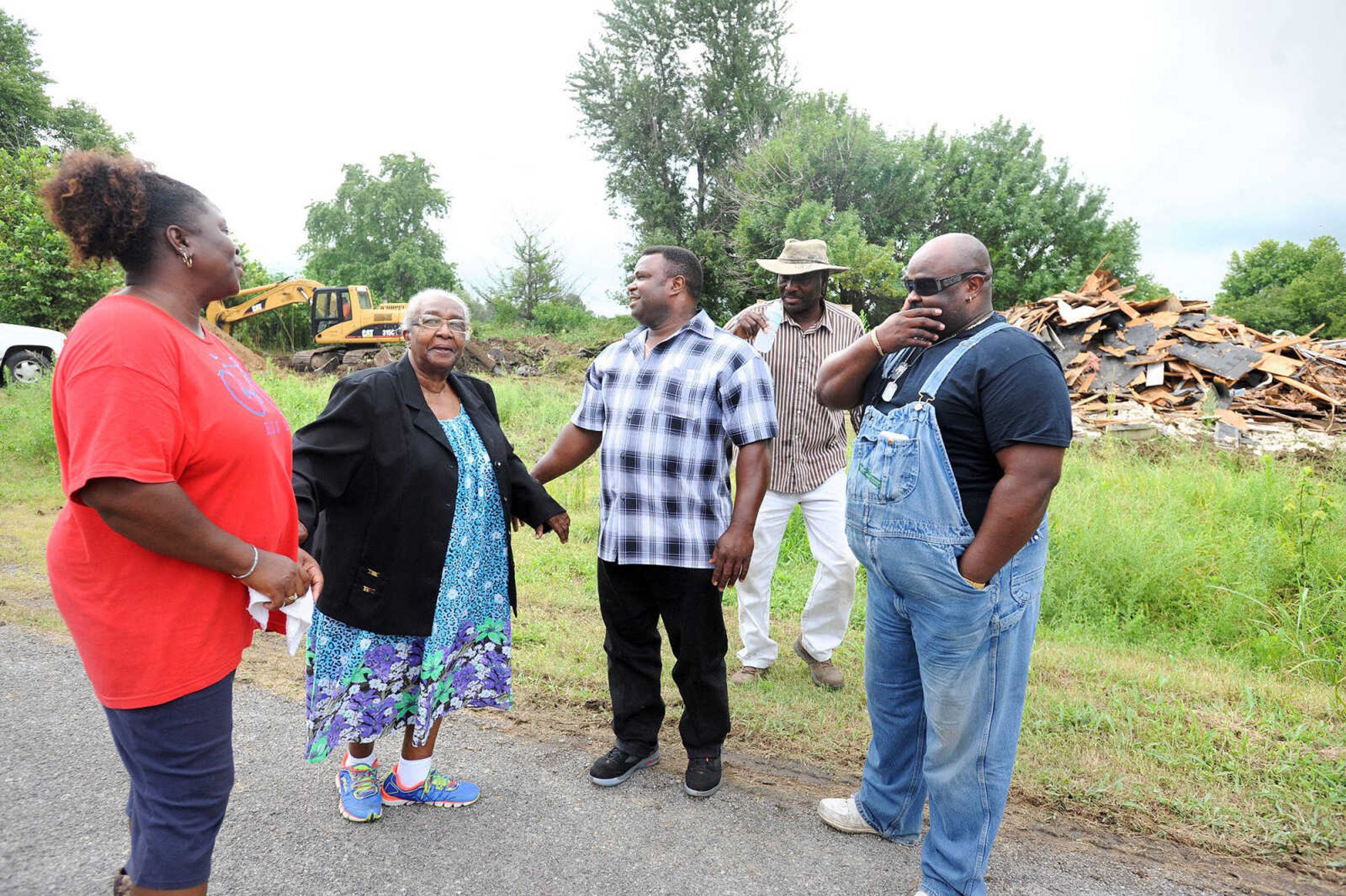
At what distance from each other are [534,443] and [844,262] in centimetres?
1569

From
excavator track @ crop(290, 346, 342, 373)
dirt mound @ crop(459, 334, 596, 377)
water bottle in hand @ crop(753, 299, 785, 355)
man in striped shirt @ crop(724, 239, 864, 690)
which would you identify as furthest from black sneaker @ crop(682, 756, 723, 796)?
excavator track @ crop(290, 346, 342, 373)

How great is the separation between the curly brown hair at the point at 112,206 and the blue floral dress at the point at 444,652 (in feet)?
4.00

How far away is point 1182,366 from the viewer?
1258cm

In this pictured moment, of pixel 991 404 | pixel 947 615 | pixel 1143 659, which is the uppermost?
pixel 991 404

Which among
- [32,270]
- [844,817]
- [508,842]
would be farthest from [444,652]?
[32,270]

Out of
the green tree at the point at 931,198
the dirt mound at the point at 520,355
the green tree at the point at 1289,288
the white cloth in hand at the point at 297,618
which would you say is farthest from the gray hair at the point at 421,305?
the green tree at the point at 1289,288

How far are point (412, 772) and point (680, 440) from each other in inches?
64.8

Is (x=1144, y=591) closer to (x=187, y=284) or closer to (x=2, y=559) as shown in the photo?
(x=187, y=284)

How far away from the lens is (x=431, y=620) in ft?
9.57

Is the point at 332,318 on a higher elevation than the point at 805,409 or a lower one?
higher

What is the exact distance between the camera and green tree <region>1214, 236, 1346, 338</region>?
1689 inches

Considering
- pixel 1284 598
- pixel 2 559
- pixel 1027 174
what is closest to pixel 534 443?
pixel 2 559

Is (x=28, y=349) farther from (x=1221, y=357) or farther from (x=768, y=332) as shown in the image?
(x=1221, y=357)

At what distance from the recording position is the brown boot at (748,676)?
4.32 metres
